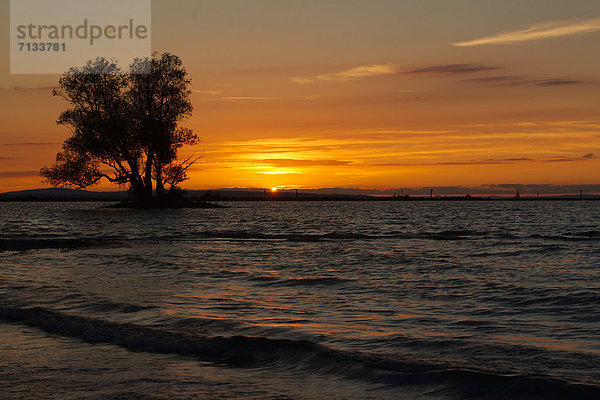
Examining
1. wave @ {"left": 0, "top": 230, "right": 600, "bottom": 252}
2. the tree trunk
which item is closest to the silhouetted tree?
the tree trunk

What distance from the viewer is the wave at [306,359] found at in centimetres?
675

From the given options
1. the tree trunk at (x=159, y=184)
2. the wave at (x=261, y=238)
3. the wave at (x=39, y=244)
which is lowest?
the wave at (x=261, y=238)

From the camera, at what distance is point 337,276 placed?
17.3m

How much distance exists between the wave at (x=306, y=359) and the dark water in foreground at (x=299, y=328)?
0.03m

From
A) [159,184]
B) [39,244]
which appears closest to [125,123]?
[159,184]

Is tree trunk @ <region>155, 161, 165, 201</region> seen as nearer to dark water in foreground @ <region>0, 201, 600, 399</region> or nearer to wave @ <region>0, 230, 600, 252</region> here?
wave @ <region>0, 230, 600, 252</region>

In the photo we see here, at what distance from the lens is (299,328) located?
33.3 ft

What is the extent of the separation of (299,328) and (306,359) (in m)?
1.94

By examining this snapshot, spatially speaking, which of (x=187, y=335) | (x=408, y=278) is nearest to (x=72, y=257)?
(x=408, y=278)

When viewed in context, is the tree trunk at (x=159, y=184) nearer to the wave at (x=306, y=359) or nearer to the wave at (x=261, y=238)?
the wave at (x=261, y=238)

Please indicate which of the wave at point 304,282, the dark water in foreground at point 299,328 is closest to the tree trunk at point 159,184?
the dark water in foreground at point 299,328

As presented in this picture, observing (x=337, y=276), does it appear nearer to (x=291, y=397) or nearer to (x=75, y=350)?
(x=75, y=350)

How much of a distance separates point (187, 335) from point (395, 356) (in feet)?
11.3

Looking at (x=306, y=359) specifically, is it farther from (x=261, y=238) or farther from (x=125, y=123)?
(x=125, y=123)
